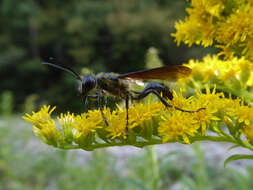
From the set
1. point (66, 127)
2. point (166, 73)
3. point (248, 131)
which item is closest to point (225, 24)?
point (166, 73)

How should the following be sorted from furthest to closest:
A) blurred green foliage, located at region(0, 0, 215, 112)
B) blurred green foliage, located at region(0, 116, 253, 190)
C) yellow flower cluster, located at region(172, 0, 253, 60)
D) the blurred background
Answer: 1. blurred green foliage, located at region(0, 0, 215, 112)
2. the blurred background
3. blurred green foliage, located at region(0, 116, 253, 190)
4. yellow flower cluster, located at region(172, 0, 253, 60)

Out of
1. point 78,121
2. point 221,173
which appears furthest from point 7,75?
point 78,121

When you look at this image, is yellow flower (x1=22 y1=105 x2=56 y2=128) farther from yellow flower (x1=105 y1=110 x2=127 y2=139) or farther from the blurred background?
the blurred background

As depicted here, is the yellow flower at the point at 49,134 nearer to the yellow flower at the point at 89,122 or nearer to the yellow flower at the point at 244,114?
the yellow flower at the point at 89,122

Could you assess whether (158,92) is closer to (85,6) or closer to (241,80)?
(241,80)

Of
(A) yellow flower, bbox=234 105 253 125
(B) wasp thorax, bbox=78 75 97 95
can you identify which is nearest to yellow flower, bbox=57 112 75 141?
(B) wasp thorax, bbox=78 75 97 95

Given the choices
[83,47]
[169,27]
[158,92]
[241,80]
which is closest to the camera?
[158,92]
